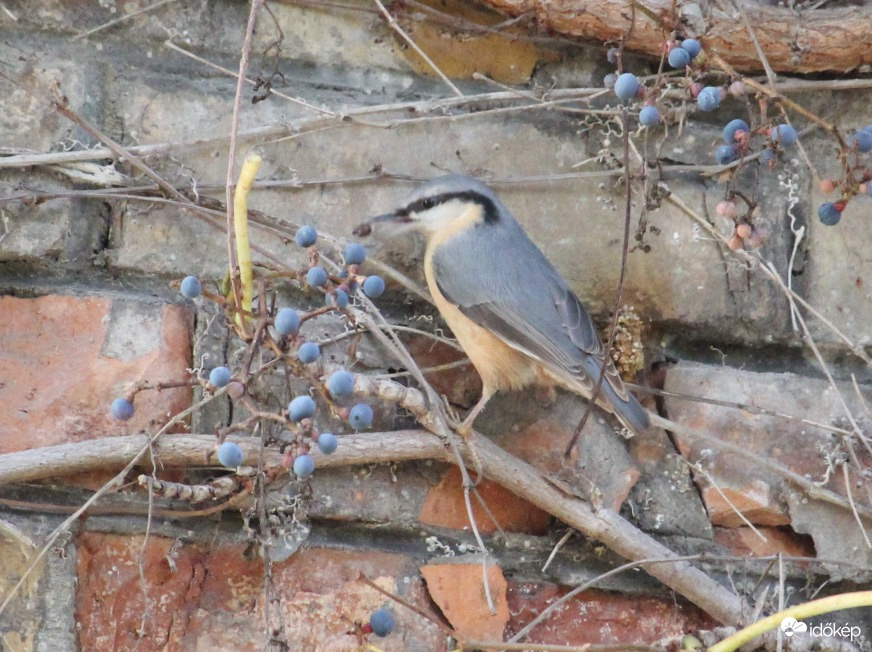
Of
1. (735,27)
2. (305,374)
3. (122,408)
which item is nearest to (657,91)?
(735,27)

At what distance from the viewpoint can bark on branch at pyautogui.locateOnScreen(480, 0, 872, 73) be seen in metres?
2.26

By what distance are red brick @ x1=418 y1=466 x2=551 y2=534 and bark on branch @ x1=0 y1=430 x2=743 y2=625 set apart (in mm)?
58

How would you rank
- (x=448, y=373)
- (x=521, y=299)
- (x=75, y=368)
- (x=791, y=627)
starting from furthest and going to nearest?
(x=521, y=299) < (x=448, y=373) < (x=75, y=368) < (x=791, y=627)

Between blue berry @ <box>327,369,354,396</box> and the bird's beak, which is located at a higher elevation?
the bird's beak

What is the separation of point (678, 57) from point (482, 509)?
0.92 m

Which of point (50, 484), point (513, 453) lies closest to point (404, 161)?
point (513, 453)

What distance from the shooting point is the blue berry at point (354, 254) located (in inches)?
73.2

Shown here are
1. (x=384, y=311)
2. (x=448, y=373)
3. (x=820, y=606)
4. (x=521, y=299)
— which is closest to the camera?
(x=820, y=606)

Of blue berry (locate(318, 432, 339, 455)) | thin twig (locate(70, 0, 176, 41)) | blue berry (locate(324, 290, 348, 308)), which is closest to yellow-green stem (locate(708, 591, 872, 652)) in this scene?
blue berry (locate(318, 432, 339, 455))

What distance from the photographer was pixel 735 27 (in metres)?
2.28

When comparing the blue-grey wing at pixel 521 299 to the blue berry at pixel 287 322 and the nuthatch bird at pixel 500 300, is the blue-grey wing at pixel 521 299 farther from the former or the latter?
the blue berry at pixel 287 322

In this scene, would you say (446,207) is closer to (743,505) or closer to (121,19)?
(121,19)

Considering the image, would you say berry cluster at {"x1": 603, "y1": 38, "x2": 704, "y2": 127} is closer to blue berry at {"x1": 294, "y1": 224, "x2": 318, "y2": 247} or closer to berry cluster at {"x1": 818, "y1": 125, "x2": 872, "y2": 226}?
berry cluster at {"x1": 818, "y1": 125, "x2": 872, "y2": 226}

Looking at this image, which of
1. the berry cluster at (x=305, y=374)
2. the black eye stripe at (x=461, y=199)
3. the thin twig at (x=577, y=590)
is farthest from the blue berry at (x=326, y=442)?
the black eye stripe at (x=461, y=199)
